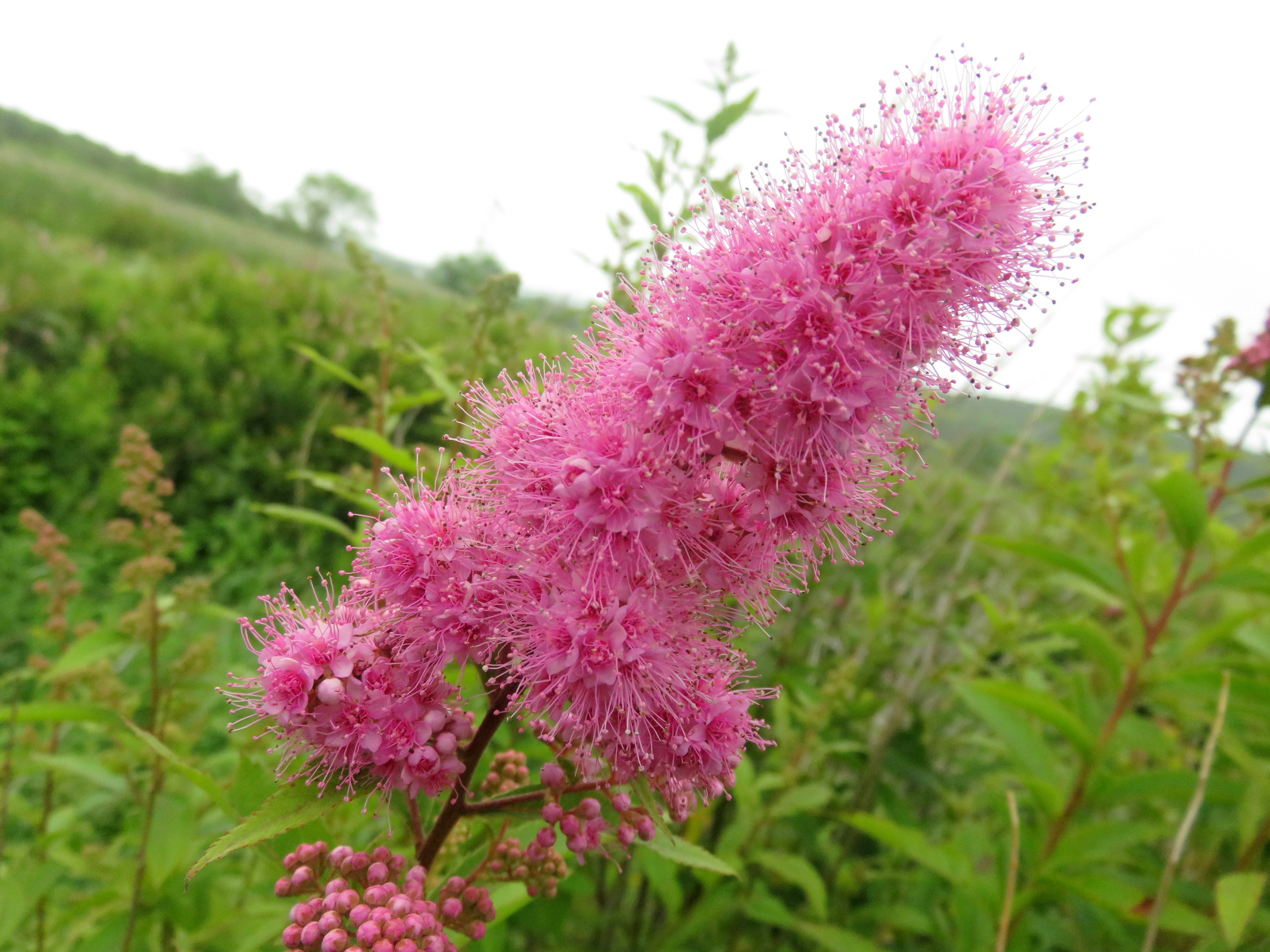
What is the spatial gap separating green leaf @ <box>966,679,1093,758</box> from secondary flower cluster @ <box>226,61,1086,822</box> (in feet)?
5.02

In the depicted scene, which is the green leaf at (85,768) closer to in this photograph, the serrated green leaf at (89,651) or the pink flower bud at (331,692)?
the serrated green leaf at (89,651)

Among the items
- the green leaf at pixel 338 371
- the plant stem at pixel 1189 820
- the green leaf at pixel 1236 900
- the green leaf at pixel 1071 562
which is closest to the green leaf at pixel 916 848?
the plant stem at pixel 1189 820

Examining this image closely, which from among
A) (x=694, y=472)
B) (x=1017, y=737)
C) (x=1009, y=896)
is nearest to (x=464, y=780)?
(x=694, y=472)

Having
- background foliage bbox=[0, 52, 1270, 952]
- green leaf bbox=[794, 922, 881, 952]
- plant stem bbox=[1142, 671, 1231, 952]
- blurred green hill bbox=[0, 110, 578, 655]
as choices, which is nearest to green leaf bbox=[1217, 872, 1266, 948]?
background foliage bbox=[0, 52, 1270, 952]

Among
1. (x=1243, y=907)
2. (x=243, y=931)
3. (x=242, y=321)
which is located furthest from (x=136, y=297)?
(x=1243, y=907)

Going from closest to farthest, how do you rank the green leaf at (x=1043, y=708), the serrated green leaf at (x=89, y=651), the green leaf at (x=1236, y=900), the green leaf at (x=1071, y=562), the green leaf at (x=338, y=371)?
the green leaf at (x=1236, y=900), the serrated green leaf at (x=89, y=651), the green leaf at (x=338, y=371), the green leaf at (x=1043, y=708), the green leaf at (x=1071, y=562)

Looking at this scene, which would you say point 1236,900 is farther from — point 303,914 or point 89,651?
point 89,651

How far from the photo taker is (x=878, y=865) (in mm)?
3676

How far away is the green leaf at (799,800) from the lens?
2754 millimetres

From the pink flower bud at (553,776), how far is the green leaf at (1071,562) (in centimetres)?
197

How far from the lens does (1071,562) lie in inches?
108

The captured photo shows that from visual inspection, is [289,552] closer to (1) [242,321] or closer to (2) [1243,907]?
(1) [242,321]

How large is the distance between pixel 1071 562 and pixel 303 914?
8.83 feet

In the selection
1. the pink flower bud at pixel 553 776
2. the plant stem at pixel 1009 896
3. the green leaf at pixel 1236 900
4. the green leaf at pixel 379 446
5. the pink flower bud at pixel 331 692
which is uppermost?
the green leaf at pixel 379 446
